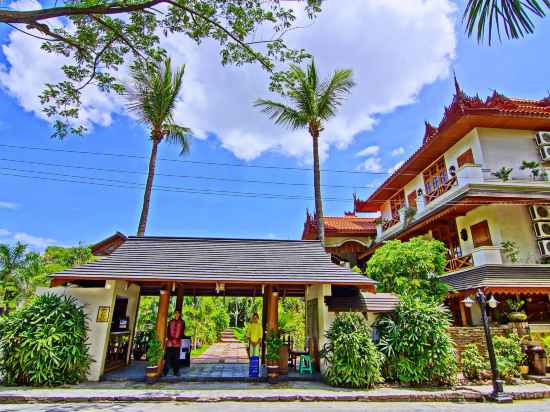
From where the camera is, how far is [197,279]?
783 cm

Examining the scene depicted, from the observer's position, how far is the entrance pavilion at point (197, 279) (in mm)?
7840

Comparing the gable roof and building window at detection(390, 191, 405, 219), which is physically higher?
building window at detection(390, 191, 405, 219)

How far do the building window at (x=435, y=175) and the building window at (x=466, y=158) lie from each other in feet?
3.44

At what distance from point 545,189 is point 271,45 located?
1166 cm

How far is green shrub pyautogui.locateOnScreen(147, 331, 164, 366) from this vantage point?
24.9 feet

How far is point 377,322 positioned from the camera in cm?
834

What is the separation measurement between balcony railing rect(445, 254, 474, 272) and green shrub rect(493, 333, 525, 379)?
3.16 metres

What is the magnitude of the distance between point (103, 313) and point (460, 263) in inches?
479

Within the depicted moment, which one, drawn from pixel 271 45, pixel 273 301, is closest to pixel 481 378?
pixel 273 301

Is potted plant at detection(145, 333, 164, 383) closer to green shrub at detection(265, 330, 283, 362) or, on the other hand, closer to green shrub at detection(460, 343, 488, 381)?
green shrub at detection(265, 330, 283, 362)

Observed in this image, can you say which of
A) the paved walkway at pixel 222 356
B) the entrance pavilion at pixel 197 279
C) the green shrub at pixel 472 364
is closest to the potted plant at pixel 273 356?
the entrance pavilion at pixel 197 279

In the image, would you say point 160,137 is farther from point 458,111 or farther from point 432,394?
point 432,394

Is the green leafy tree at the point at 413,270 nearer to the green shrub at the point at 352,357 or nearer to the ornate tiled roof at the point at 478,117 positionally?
the green shrub at the point at 352,357

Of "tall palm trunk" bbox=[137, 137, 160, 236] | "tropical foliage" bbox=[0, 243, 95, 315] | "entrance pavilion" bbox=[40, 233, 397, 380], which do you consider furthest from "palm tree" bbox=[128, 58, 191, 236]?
"tropical foliage" bbox=[0, 243, 95, 315]
